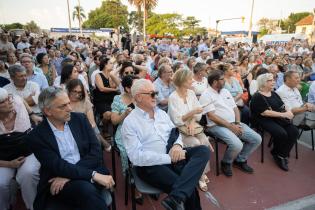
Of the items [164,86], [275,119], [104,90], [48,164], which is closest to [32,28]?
[104,90]

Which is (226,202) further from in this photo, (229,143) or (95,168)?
(95,168)

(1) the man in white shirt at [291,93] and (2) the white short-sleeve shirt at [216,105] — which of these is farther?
(1) the man in white shirt at [291,93]

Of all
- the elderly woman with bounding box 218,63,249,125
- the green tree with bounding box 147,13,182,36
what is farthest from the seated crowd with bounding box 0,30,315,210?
the green tree with bounding box 147,13,182,36

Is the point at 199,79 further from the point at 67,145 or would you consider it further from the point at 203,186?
the point at 67,145

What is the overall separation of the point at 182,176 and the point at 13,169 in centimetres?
176

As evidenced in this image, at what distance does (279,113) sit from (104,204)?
10.4 feet

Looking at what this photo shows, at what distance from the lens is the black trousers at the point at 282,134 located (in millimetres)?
3998

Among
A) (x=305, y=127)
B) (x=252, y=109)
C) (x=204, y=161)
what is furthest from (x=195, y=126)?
(x=305, y=127)

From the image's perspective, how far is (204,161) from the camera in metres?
2.52

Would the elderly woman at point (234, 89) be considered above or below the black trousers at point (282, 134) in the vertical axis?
above

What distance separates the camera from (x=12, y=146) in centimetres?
261

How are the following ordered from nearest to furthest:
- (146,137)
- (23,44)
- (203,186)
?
1. (146,137)
2. (203,186)
3. (23,44)

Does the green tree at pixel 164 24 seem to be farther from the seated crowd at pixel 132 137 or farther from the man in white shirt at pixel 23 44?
the seated crowd at pixel 132 137

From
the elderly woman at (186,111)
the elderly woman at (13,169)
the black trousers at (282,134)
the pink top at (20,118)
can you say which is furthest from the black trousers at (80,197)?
the black trousers at (282,134)
